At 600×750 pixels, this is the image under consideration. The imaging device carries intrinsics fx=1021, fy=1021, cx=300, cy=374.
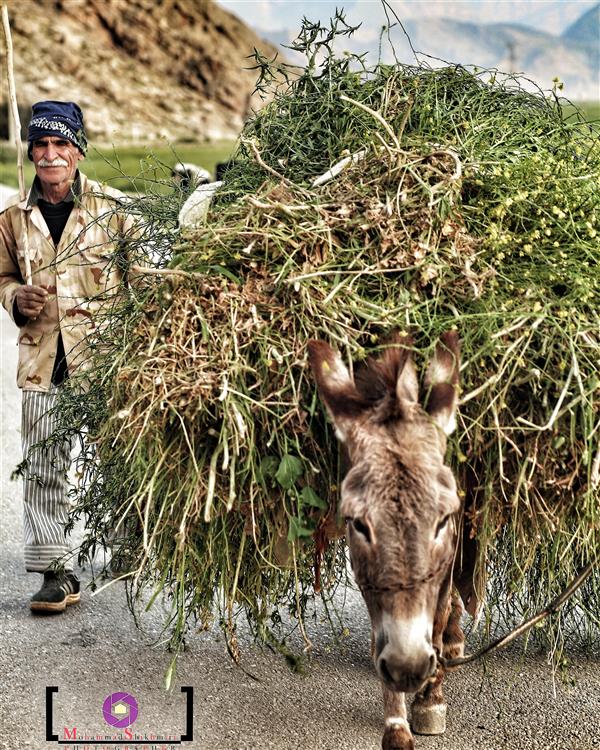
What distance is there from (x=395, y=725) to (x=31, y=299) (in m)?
2.74

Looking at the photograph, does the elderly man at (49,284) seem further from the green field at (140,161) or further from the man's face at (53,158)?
the green field at (140,161)

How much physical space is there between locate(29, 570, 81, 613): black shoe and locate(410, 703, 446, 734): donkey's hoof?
2040mm

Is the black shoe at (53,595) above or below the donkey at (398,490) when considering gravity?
below

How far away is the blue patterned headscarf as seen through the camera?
204 inches

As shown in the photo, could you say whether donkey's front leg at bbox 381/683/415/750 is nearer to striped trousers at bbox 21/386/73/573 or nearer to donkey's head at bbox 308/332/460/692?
donkey's head at bbox 308/332/460/692

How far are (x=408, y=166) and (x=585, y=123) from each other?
103cm

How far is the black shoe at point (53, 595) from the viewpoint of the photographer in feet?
17.1

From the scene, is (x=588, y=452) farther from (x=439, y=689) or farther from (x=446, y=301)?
(x=439, y=689)

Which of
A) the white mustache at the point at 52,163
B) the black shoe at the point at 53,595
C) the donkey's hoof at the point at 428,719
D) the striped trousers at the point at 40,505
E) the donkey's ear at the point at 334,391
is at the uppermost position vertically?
the white mustache at the point at 52,163

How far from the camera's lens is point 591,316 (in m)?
3.42

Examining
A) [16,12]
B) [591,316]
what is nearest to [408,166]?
[591,316]

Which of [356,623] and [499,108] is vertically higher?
[499,108]

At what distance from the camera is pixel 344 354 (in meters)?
3.35

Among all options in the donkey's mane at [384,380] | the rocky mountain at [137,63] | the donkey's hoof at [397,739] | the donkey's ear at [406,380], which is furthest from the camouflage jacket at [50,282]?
the rocky mountain at [137,63]
